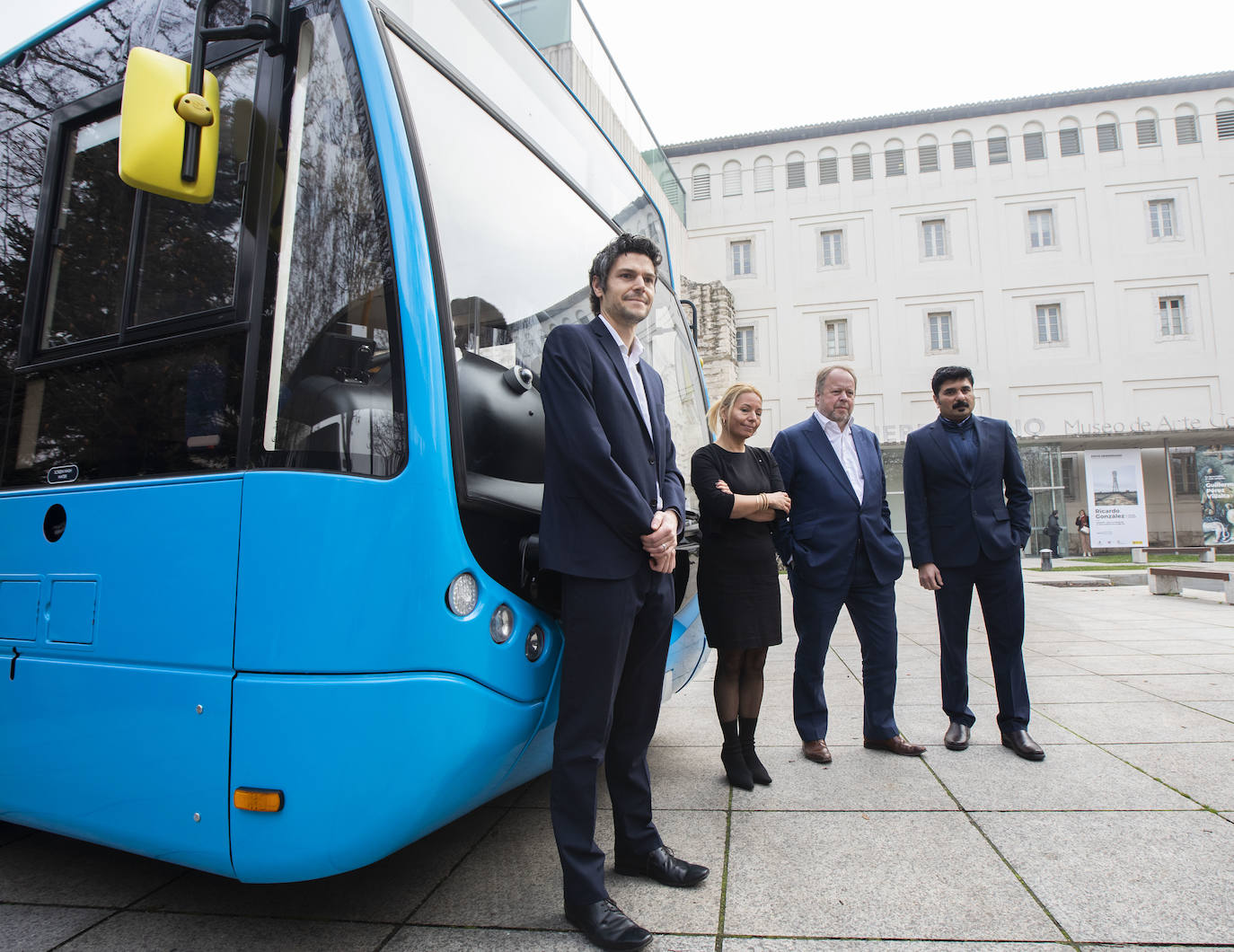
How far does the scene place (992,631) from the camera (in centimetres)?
386

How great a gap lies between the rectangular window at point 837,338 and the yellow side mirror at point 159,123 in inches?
1222

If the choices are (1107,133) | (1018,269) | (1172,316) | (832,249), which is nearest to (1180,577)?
(1018,269)

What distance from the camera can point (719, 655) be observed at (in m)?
3.42

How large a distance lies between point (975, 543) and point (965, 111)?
34.3m

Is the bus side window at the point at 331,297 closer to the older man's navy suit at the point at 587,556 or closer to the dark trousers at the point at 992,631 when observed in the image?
the older man's navy suit at the point at 587,556

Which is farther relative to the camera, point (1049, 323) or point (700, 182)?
point (700, 182)

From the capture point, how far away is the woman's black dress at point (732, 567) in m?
3.27

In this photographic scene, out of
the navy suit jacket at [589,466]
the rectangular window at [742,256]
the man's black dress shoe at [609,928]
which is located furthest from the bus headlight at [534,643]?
the rectangular window at [742,256]

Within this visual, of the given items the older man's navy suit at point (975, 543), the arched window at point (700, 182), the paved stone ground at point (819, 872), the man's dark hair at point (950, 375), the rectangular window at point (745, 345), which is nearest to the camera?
the paved stone ground at point (819, 872)

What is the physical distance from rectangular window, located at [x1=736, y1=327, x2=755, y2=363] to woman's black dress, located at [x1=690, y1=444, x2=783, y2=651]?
29.0 meters

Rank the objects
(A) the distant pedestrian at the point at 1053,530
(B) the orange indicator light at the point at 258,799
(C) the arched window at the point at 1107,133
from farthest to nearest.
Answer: (C) the arched window at the point at 1107,133, (A) the distant pedestrian at the point at 1053,530, (B) the orange indicator light at the point at 258,799

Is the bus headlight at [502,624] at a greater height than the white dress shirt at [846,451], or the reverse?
the white dress shirt at [846,451]

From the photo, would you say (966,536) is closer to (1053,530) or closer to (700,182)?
(1053,530)

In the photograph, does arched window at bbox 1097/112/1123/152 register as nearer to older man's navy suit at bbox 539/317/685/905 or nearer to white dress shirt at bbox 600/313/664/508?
white dress shirt at bbox 600/313/664/508
